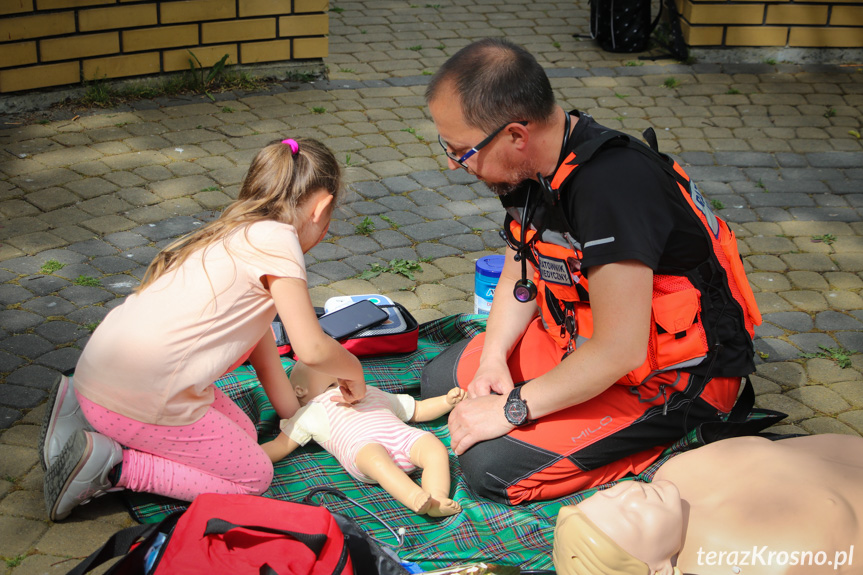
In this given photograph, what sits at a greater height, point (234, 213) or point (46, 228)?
point (234, 213)

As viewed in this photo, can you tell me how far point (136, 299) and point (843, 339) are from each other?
9.96 ft

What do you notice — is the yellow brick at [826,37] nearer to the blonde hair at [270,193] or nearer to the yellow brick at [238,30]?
the yellow brick at [238,30]

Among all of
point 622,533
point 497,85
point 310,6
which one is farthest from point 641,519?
point 310,6

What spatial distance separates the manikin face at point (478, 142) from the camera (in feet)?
7.85

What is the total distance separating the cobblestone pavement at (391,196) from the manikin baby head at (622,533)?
1.36 metres

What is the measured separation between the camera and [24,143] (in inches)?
197

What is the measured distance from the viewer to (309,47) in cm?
630

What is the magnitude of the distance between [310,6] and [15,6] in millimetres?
1982

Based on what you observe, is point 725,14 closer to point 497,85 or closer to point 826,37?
point 826,37

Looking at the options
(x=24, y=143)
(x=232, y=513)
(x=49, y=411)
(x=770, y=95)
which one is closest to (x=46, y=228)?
(x=24, y=143)

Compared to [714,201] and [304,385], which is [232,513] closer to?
[304,385]

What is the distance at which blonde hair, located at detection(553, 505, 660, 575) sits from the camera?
1.98 m

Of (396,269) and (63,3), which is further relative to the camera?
(63,3)

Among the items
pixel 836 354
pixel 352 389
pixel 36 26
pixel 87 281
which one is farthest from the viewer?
pixel 36 26
